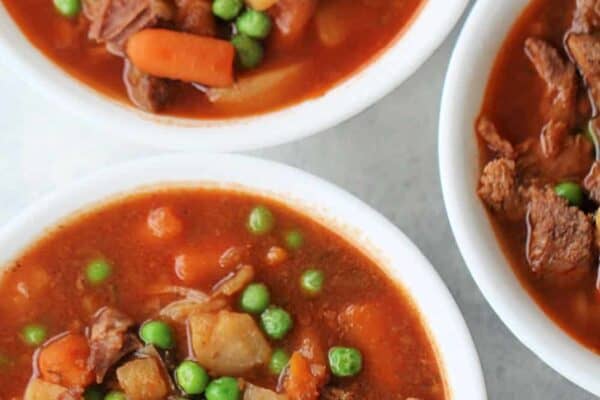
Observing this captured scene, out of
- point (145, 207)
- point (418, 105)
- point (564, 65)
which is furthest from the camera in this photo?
point (418, 105)

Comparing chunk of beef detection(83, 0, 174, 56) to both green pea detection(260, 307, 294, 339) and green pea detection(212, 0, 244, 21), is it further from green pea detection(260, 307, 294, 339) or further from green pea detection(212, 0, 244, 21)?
green pea detection(260, 307, 294, 339)

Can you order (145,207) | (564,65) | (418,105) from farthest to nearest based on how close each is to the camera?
(418,105) → (145,207) → (564,65)

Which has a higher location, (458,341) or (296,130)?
→ (296,130)

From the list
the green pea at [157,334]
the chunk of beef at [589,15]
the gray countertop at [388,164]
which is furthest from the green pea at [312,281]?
the chunk of beef at [589,15]

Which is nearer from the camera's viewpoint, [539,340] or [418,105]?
[539,340]

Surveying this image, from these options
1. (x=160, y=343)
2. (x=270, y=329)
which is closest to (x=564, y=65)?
(x=270, y=329)

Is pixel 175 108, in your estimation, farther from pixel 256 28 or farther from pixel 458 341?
A: pixel 458 341
